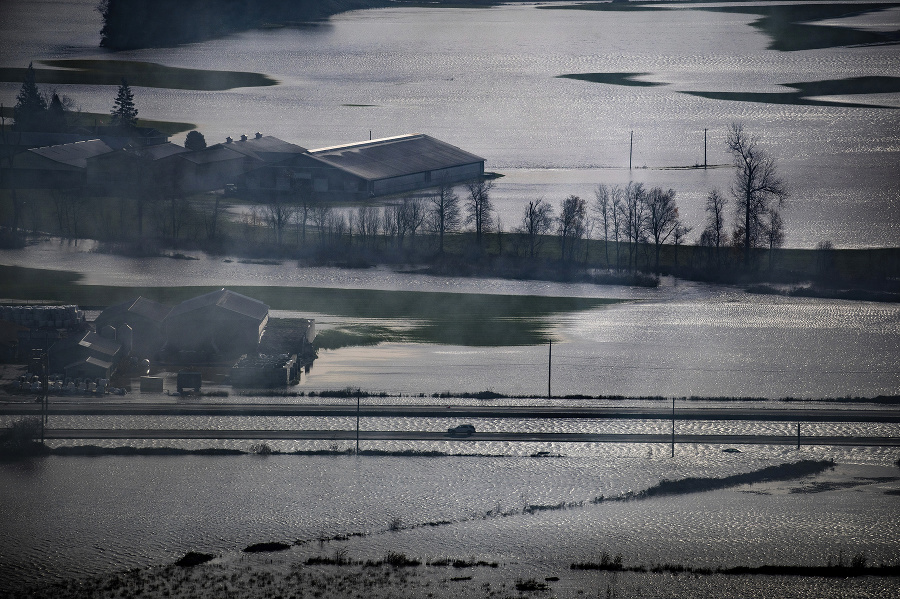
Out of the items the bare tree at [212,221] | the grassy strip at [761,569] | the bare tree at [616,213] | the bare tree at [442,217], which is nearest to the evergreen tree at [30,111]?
the bare tree at [212,221]

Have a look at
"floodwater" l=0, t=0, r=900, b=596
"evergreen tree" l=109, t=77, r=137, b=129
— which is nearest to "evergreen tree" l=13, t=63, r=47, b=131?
"evergreen tree" l=109, t=77, r=137, b=129

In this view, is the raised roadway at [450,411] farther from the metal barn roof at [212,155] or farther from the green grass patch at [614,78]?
the green grass patch at [614,78]

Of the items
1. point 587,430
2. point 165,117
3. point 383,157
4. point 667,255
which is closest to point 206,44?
point 165,117

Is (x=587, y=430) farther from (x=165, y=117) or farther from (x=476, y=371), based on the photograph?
(x=165, y=117)

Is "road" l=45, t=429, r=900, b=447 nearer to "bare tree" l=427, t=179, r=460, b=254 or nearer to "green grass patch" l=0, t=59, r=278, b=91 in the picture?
"bare tree" l=427, t=179, r=460, b=254

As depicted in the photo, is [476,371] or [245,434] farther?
[476,371]
